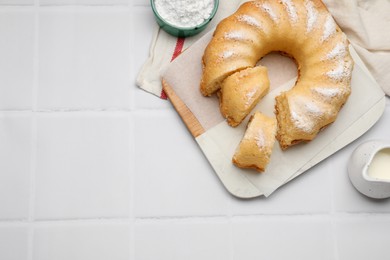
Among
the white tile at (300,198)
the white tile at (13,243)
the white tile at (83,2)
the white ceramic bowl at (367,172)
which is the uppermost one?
the white tile at (83,2)

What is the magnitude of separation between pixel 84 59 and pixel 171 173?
28 centimetres

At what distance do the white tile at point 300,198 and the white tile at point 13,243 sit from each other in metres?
0.39

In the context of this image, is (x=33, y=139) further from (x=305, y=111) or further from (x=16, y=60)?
(x=305, y=111)

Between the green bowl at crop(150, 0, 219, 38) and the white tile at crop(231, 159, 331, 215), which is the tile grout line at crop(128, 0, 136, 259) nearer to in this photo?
the green bowl at crop(150, 0, 219, 38)

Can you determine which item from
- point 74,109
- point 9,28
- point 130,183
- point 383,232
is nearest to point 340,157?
point 383,232

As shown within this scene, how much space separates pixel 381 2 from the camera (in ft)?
4.55

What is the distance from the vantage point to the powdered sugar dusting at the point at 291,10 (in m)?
1.29

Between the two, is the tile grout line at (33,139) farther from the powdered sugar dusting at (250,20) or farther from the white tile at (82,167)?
the powdered sugar dusting at (250,20)

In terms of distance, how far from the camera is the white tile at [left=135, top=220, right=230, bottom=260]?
1.29 metres

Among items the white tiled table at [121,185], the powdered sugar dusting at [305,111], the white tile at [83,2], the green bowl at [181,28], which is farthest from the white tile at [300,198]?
the white tile at [83,2]

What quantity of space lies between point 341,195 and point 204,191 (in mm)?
264

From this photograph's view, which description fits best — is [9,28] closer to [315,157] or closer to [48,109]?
[48,109]

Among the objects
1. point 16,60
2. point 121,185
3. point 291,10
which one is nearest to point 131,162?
point 121,185

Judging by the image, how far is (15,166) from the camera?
131 centimetres
